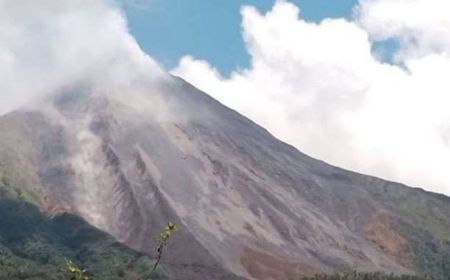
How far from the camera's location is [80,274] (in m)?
22.9

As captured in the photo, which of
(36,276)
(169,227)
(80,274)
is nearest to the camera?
(80,274)

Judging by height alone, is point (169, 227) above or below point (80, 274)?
above

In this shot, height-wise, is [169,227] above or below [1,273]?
above

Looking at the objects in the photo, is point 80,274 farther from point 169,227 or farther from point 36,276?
point 36,276

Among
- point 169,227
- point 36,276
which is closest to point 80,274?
point 169,227

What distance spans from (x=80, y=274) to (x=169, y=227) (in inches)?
123

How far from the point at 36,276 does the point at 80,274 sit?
177m

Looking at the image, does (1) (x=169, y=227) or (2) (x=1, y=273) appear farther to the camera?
(2) (x=1, y=273)

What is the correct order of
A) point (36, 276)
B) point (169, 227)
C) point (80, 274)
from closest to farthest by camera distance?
1. point (80, 274)
2. point (169, 227)
3. point (36, 276)

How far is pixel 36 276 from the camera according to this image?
19350cm

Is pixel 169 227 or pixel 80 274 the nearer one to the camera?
pixel 80 274

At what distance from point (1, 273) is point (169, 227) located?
182 meters

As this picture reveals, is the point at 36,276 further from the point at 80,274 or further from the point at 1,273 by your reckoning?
the point at 80,274

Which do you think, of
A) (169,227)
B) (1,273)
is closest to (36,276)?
(1,273)
